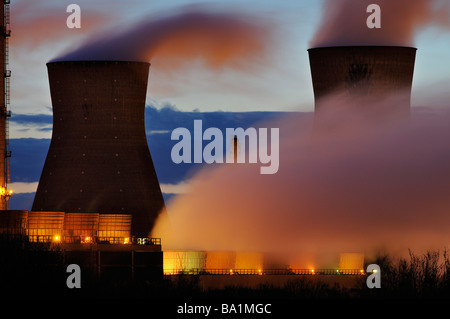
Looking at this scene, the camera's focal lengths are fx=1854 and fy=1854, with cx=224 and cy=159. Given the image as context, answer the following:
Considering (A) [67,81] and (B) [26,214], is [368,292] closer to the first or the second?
(B) [26,214]

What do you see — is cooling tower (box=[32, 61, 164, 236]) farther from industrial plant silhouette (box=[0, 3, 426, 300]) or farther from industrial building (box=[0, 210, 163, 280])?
industrial building (box=[0, 210, 163, 280])

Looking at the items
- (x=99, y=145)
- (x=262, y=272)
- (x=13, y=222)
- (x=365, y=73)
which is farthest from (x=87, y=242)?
(x=365, y=73)

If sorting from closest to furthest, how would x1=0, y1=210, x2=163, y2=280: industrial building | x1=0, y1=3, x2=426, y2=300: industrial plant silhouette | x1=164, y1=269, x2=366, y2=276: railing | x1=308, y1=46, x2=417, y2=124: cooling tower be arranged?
x1=0, y1=210, x2=163, y2=280: industrial building < x1=164, y1=269, x2=366, y2=276: railing < x1=0, y1=3, x2=426, y2=300: industrial plant silhouette < x1=308, y1=46, x2=417, y2=124: cooling tower

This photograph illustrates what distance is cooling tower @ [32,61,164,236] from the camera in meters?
85.3

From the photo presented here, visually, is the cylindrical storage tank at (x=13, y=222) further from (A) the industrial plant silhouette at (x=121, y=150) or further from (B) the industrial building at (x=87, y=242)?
(A) the industrial plant silhouette at (x=121, y=150)

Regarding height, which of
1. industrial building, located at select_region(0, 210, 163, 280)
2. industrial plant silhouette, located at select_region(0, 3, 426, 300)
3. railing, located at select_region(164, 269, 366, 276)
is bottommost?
railing, located at select_region(164, 269, 366, 276)

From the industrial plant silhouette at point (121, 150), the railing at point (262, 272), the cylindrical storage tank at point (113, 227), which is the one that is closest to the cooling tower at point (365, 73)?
Answer: the industrial plant silhouette at point (121, 150)

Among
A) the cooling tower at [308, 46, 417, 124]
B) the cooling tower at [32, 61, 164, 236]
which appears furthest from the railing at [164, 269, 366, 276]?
the cooling tower at [308, 46, 417, 124]

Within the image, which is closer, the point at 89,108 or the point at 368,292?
the point at 368,292

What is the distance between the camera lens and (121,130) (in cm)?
8669

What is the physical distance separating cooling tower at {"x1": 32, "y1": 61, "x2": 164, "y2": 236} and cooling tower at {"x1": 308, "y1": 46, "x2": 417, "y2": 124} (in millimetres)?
8355

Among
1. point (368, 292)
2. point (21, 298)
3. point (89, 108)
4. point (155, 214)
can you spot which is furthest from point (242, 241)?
point (21, 298)

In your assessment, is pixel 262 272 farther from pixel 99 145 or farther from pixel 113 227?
pixel 99 145
